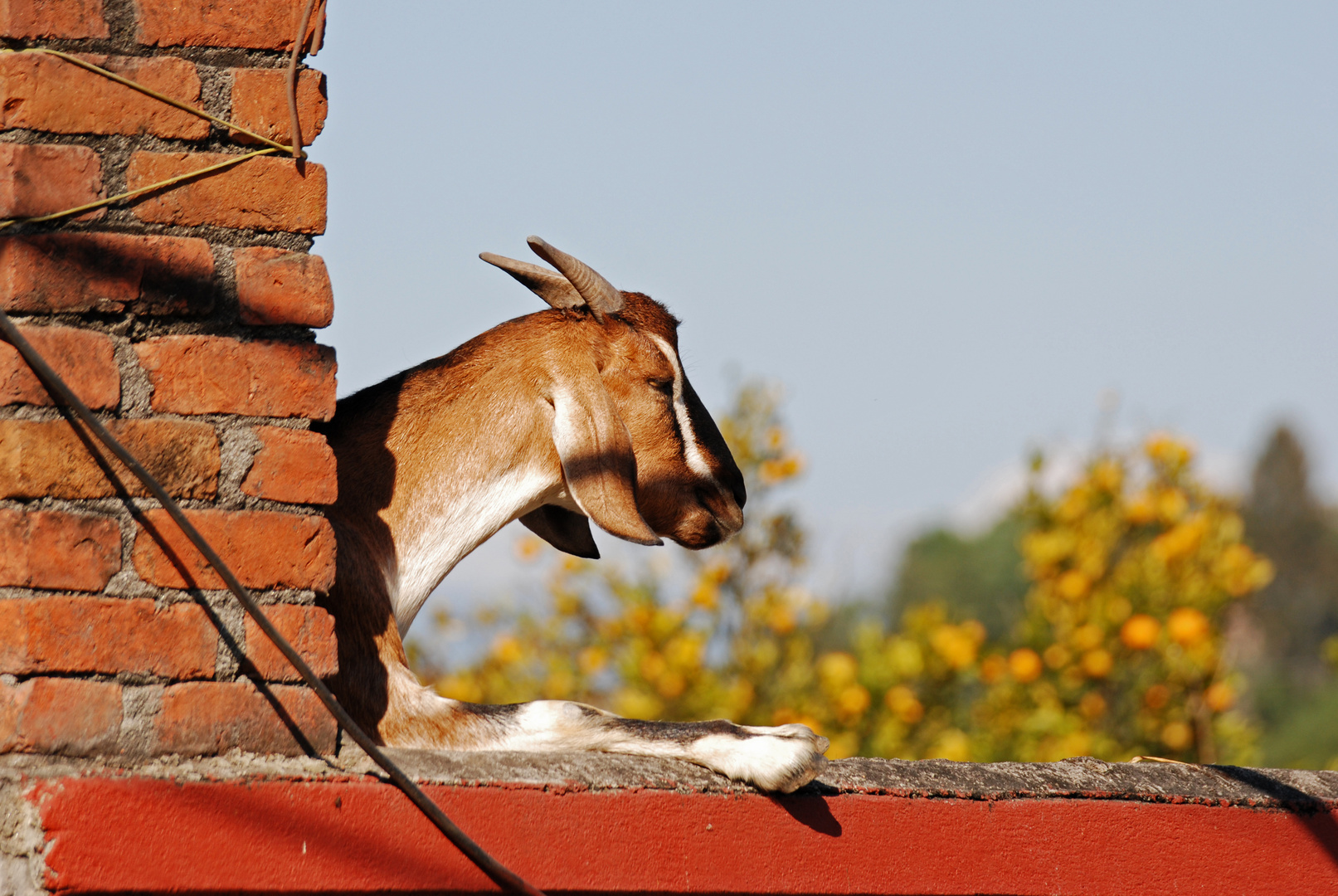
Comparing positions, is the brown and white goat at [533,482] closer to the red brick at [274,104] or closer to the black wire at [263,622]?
the black wire at [263,622]

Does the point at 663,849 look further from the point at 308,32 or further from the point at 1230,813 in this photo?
the point at 308,32

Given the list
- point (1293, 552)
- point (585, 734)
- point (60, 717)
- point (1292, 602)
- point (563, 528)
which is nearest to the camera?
point (60, 717)

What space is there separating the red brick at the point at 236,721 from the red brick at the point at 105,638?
41mm

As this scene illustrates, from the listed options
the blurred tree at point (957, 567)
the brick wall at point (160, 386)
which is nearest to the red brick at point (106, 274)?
the brick wall at point (160, 386)

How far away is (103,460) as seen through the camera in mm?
2137

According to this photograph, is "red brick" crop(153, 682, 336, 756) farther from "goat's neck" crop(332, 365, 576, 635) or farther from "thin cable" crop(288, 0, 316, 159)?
"thin cable" crop(288, 0, 316, 159)

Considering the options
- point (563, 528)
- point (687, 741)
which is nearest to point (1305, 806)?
point (687, 741)

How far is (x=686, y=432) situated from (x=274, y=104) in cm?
146

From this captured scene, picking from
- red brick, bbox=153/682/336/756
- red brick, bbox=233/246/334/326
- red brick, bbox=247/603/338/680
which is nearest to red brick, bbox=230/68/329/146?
red brick, bbox=233/246/334/326

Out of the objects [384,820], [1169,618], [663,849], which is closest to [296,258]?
[384,820]

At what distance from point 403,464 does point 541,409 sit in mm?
347

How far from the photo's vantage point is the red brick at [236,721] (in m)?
Result: 2.13

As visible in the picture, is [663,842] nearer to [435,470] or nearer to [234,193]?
[435,470]

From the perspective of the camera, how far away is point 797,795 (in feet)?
8.05
